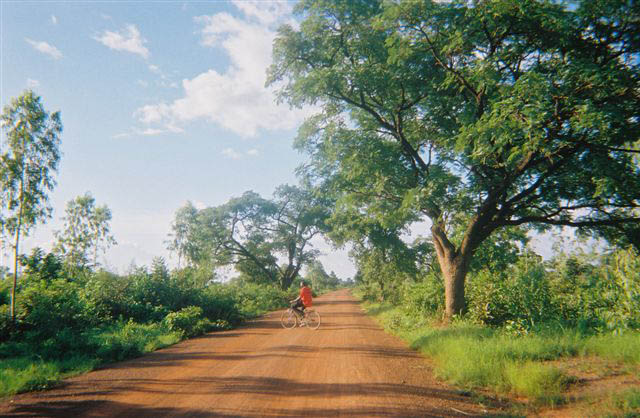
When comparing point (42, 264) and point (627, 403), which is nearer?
point (627, 403)

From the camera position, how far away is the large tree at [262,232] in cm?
3719

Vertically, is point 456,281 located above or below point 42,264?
below

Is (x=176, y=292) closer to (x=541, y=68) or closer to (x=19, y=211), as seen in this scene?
(x=19, y=211)

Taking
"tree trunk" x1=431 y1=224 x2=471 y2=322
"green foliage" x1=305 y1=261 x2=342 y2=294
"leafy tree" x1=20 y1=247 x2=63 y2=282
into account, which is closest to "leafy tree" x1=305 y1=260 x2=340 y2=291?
"green foliage" x1=305 y1=261 x2=342 y2=294

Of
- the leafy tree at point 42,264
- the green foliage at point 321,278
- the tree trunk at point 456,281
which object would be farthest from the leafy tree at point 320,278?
the tree trunk at point 456,281

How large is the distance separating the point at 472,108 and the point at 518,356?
7629 mm

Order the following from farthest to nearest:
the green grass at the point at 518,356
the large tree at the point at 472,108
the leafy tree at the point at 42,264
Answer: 1. the leafy tree at the point at 42,264
2. the large tree at the point at 472,108
3. the green grass at the point at 518,356

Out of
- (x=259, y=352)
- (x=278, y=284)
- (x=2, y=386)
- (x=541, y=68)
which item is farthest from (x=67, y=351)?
(x=278, y=284)

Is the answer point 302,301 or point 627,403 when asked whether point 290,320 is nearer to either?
point 302,301

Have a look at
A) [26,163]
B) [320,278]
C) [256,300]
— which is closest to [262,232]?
[256,300]

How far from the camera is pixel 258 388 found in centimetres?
562

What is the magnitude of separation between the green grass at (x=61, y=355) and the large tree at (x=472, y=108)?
8786 millimetres

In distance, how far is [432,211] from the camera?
11.9 m

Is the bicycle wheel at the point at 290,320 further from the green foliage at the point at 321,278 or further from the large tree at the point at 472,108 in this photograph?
the green foliage at the point at 321,278
